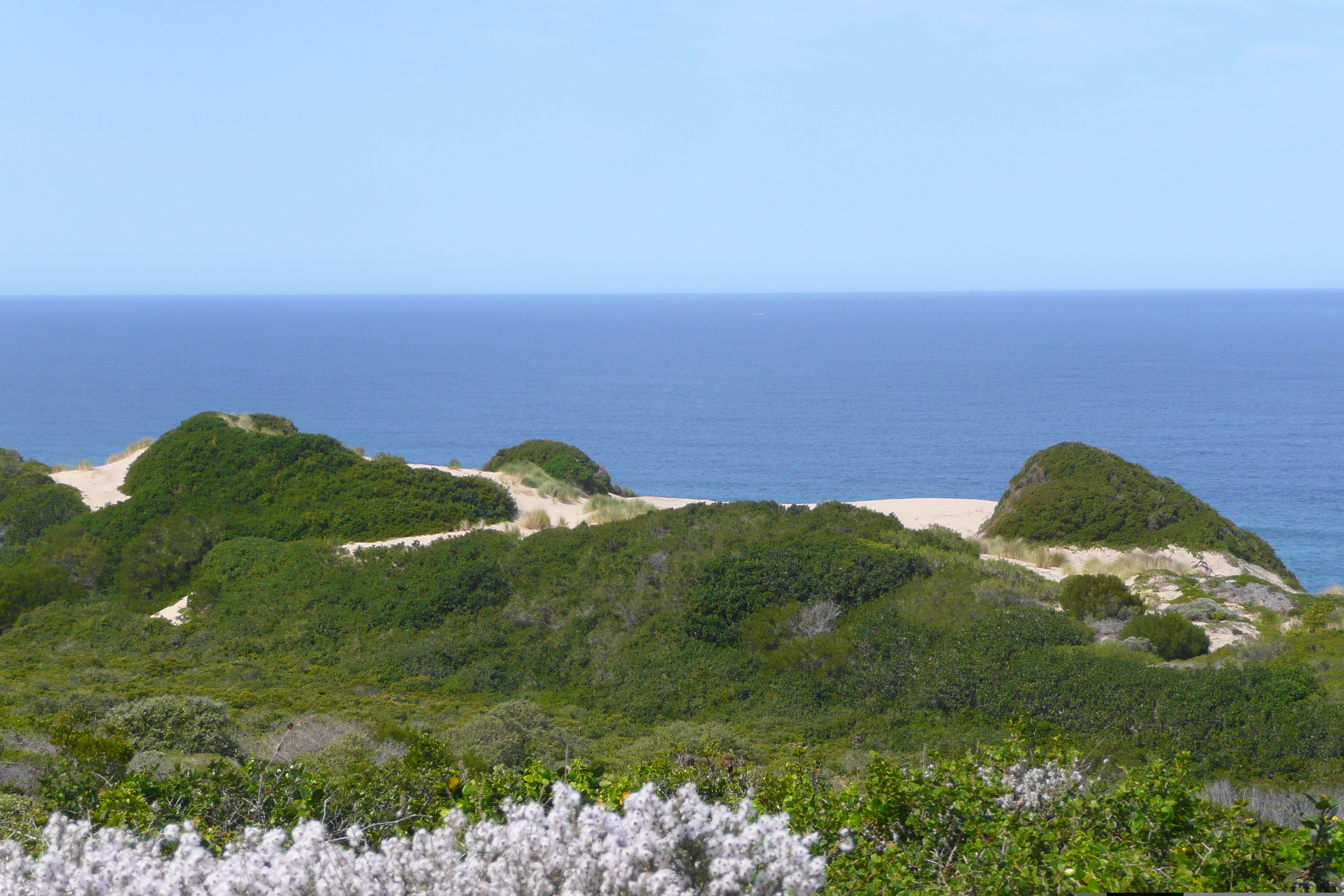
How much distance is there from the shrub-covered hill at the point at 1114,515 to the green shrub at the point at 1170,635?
9998 mm

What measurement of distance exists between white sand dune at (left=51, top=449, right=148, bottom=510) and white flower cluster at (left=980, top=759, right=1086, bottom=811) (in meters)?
23.1

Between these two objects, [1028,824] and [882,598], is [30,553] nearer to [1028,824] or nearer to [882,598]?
[882,598]

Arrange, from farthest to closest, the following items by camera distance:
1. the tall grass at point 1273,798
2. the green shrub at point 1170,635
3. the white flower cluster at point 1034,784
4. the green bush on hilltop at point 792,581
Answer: the green bush on hilltop at point 792,581, the green shrub at point 1170,635, the tall grass at point 1273,798, the white flower cluster at point 1034,784

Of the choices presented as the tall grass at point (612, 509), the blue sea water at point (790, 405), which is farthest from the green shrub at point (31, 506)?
the blue sea water at point (790, 405)

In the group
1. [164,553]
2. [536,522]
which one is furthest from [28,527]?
[536,522]

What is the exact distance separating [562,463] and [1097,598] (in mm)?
19156

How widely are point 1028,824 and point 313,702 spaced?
32.5ft

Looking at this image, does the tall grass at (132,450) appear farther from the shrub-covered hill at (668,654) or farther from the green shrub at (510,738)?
the green shrub at (510,738)

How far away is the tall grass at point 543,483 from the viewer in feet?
88.4

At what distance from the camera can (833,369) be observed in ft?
351

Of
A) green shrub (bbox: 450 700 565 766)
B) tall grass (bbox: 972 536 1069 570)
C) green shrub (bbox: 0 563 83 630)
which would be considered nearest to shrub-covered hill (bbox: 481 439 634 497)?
tall grass (bbox: 972 536 1069 570)

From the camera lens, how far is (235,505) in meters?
23.0

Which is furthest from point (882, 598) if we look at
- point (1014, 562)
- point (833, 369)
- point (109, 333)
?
point (109, 333)

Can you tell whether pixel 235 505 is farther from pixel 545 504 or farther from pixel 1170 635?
pixel 1170 635
